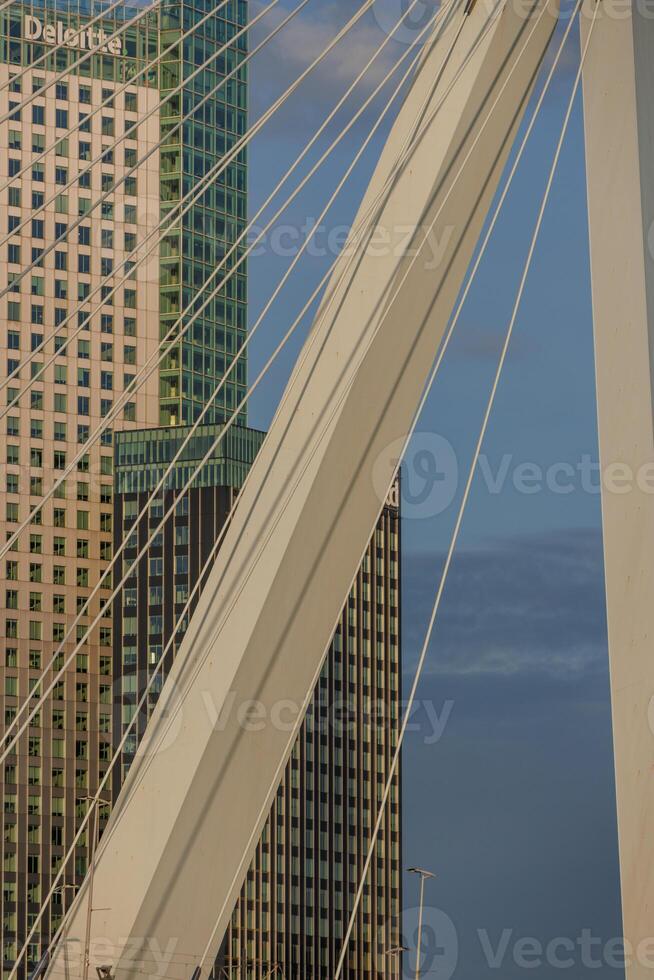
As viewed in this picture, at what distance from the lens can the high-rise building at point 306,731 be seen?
101000 mm

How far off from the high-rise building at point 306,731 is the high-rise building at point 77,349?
127 inches

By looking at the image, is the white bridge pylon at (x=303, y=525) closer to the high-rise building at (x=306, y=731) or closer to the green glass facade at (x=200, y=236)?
the high-rise building at (x=306, y=731)

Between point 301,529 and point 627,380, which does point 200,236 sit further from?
point 301,529

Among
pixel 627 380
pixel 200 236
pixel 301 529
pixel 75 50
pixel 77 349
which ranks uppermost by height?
pixel 75 50

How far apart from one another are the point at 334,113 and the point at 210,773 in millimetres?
3622

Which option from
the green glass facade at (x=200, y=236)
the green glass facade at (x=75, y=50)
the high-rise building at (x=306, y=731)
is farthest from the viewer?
the green glass facade at (x=200, y=236)

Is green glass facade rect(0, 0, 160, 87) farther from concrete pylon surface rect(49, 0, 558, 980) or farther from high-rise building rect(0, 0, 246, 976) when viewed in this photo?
concrete pylon surface rect(49, 0, 558, 980)

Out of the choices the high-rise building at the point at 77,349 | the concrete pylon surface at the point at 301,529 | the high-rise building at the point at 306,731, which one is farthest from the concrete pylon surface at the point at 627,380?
the high-rise building at the point at 77,349

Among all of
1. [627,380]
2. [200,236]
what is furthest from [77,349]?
Answer: [627,380]

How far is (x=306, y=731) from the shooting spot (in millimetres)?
102062

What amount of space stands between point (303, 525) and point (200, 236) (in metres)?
113

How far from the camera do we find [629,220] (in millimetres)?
10086

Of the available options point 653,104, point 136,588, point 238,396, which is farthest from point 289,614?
point 238,396

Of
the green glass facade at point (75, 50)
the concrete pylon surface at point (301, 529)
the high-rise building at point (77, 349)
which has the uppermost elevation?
the green glass facade at point (75, 50)
